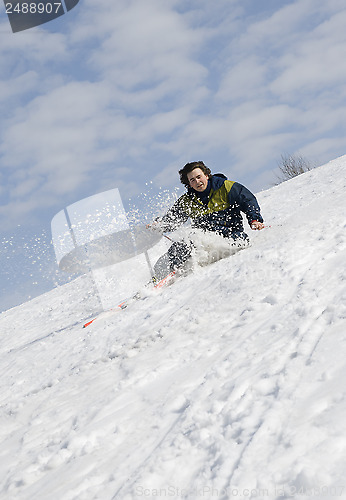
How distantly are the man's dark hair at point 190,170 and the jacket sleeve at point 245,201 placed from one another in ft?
1.25

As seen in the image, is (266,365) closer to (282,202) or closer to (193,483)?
(193,483)

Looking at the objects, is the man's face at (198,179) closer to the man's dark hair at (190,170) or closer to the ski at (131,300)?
the man's dark hair at (190,170)

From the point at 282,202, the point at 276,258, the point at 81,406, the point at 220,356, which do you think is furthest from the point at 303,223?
the point at 282,202

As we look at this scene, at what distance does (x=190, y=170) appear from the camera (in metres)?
5.56

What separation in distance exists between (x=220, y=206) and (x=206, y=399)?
12.1 feet

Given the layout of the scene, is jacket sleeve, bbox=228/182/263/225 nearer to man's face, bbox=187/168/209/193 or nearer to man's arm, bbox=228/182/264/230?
man's arm, bbox=228/182/264/230

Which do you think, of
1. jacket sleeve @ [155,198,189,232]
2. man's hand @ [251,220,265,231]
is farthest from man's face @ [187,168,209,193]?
man's hand @ [251,220,265,231]

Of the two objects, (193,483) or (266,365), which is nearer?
(193,483)

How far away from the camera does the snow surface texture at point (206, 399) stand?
167 cm

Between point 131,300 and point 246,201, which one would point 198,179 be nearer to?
point 246,201

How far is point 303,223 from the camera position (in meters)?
5.57

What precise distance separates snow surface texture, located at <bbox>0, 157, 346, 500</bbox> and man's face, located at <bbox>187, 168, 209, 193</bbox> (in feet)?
4.88

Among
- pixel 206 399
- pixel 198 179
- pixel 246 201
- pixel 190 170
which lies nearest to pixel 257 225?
pixel 246 201

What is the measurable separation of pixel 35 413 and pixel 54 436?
546mm
